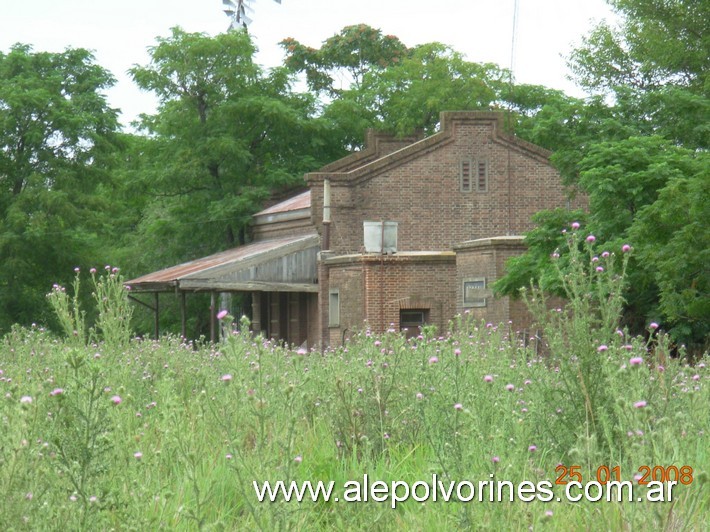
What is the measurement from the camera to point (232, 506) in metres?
6.65

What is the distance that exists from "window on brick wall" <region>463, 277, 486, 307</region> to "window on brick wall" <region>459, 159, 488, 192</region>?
6.95 m

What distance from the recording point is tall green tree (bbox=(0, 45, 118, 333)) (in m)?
39.6

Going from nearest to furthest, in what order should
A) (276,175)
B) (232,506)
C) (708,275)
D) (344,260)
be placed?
(232,506) < (708,275) < (344,260) < (276,175)

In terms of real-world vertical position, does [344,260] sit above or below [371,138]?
below

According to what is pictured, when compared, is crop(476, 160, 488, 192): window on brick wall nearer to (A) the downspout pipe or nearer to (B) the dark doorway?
(A) the downspout pipe

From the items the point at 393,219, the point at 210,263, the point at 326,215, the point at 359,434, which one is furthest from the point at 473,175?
the point at 359,434

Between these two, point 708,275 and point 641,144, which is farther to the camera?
point 641,144

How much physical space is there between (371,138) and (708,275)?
877 inches

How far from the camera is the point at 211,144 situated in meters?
42.6

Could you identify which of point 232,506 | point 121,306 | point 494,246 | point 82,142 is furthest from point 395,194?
point 232,506

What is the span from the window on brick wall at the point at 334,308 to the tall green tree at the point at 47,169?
10617mm

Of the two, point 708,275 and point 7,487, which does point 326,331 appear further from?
point 7,487
